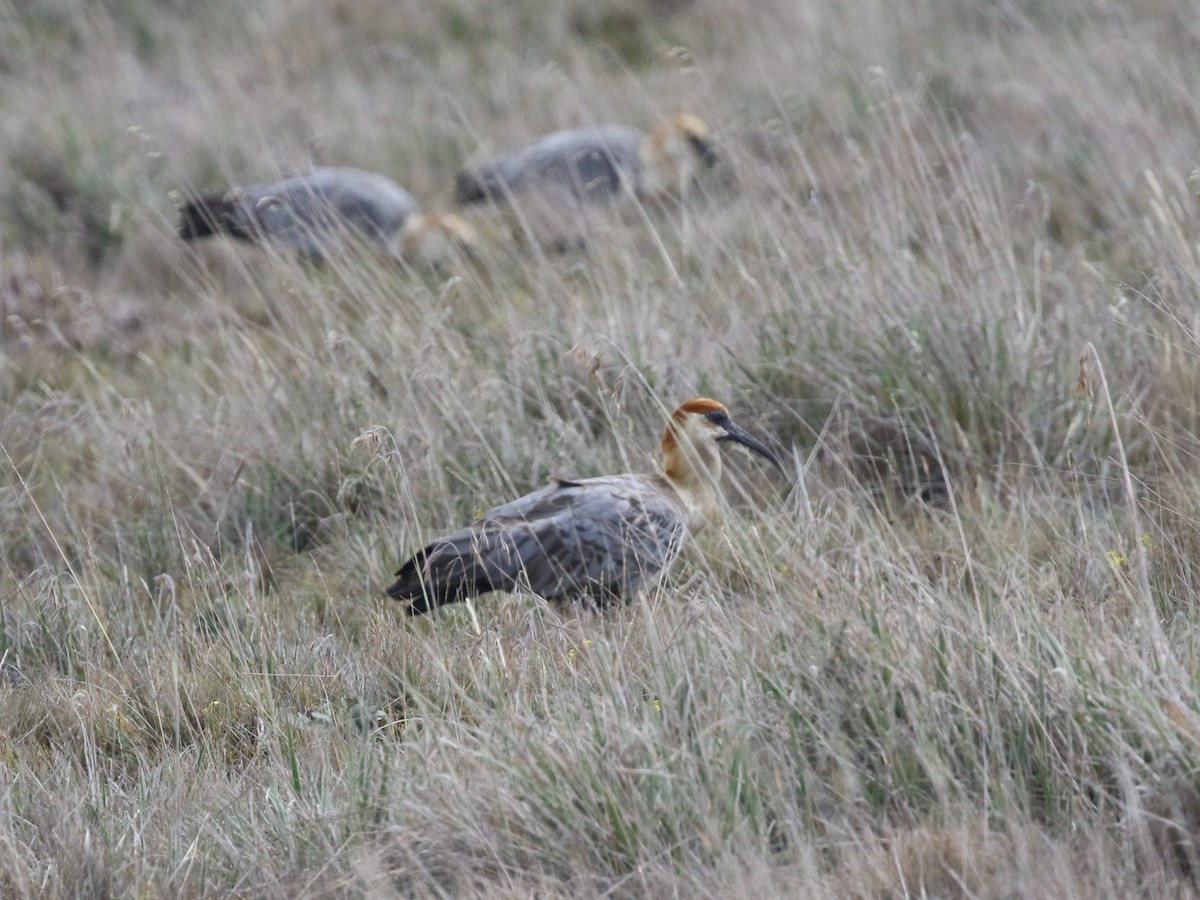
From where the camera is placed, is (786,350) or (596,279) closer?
(786,350)

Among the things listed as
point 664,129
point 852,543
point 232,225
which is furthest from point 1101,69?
point 852,543

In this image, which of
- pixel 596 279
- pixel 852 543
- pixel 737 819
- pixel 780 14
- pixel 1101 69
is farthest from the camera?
pixel 780 14

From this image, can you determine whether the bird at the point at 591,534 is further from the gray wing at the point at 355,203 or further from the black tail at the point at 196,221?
the black tail at the point at 196,221

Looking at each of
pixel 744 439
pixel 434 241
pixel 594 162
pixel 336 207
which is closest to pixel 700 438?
pixel 744 439

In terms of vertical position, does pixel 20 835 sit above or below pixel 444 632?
above

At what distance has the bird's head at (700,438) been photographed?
182 inches

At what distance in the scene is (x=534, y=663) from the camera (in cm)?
361

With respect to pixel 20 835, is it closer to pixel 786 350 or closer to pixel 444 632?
pixel 444 632

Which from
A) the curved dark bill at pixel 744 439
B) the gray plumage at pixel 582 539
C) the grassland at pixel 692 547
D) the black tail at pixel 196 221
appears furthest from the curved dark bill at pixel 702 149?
the gray plumage at pixel 582 539

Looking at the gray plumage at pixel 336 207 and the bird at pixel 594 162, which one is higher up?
the gray plumage at pixel 336 207

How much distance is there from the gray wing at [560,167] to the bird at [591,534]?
163 inches

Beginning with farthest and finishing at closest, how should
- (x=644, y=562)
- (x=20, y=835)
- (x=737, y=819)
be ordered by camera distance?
(x=644, y=562), (x=20, y=835), (x=737, y=819)

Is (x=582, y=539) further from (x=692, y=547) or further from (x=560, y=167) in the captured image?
(x=560, y=167)

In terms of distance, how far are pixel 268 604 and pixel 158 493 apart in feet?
3.35
